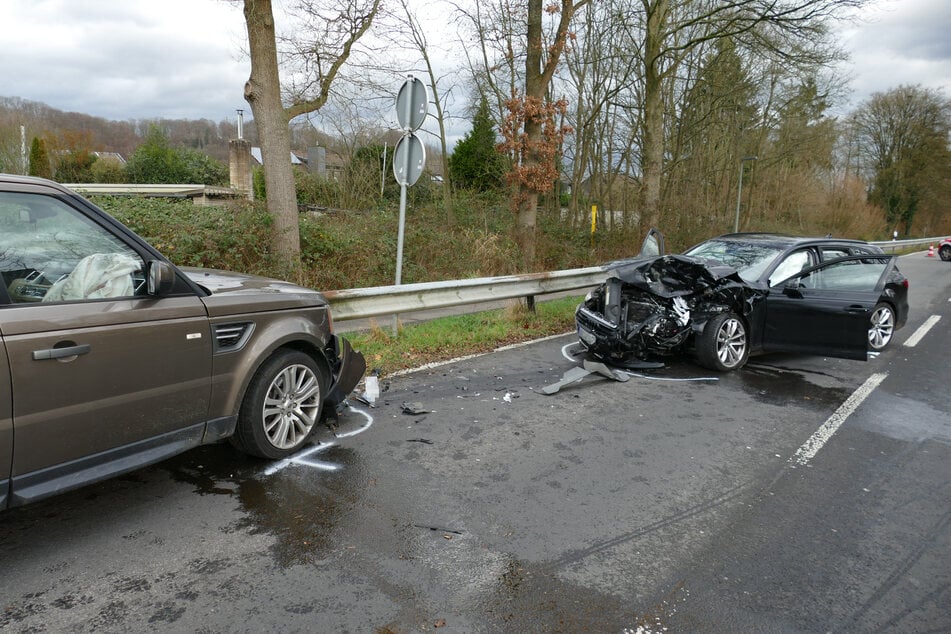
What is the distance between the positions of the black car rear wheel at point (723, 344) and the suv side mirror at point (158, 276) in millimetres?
5703

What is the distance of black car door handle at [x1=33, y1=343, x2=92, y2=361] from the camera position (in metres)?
2.89

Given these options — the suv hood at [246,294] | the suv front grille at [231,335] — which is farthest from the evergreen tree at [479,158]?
the suv front grille at [231,335]

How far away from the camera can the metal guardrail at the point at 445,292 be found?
23.0 feet

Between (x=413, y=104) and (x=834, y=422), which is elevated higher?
(x=413, y=104)

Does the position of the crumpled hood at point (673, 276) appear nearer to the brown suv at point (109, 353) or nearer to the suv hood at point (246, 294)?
the suv hood at point (246, 294)

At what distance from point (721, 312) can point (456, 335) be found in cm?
343

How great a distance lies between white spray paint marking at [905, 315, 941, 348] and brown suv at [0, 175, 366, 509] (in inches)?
369

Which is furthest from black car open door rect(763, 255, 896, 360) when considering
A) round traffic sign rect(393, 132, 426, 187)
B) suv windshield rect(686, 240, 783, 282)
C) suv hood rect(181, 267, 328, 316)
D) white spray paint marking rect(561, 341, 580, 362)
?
suv hood rect(181, 267, 328, 316)

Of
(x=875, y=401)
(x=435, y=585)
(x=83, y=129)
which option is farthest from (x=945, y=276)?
(x=83, y=129)

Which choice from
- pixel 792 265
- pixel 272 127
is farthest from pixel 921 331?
pixel 272 127

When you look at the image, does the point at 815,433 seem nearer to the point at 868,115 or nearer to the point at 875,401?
the point at 875,401

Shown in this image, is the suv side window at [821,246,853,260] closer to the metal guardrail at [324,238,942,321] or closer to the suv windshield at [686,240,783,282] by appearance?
the suv windshield at [686,240,783,282]

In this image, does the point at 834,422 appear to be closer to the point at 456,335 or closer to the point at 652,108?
the point at 456,335

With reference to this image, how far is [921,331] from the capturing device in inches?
400
